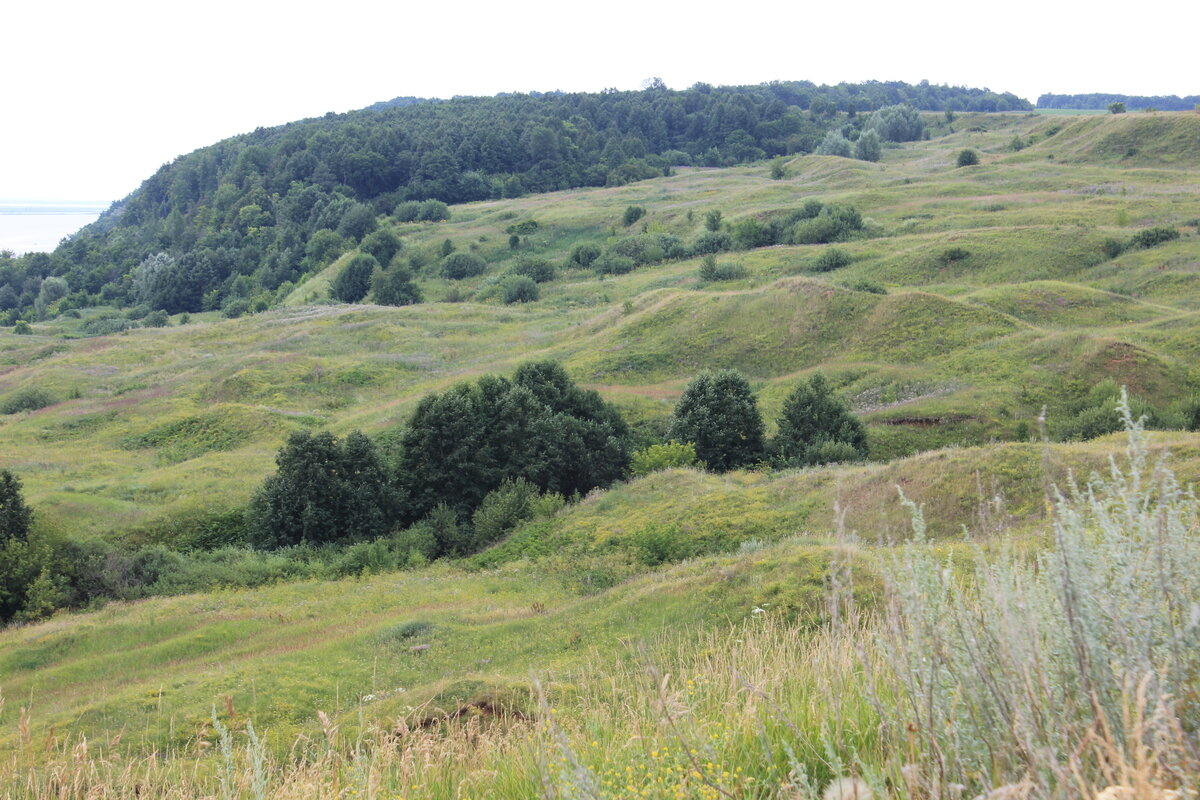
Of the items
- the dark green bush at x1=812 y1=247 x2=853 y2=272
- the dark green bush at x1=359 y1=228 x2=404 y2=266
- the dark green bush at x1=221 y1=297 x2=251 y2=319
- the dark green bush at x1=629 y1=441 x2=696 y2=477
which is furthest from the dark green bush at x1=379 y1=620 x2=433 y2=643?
the dark green bush at x1=221 y1=297 x2=251 y2=319

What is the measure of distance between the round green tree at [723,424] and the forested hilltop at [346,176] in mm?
79190

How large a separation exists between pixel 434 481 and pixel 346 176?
108 m

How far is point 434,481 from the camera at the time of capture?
98.3ft

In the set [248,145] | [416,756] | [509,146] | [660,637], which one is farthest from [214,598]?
[248,145]

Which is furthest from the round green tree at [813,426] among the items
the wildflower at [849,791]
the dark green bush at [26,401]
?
the dark green bush at [26,401]

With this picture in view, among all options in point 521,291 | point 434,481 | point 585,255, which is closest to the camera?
point 434,481

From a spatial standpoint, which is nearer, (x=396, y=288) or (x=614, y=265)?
(x=614, y=265)

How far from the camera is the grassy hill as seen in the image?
12.9 meters

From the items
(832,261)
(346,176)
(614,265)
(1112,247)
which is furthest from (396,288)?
(346,176)

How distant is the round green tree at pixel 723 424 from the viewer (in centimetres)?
3041

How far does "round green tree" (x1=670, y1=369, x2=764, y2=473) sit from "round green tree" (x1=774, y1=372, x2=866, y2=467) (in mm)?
1177

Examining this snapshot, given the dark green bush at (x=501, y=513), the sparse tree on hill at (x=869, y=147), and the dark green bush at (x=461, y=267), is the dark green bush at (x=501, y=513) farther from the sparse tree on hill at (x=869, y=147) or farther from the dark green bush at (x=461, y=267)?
the sparse tree on hill at (x=869, y=147)

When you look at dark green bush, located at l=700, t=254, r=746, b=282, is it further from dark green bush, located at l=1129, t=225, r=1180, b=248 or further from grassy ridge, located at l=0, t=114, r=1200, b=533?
dark green bush, located at l=1129, t=225, r=1180, b=248

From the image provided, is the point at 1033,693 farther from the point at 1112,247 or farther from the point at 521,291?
the point at 521,291
